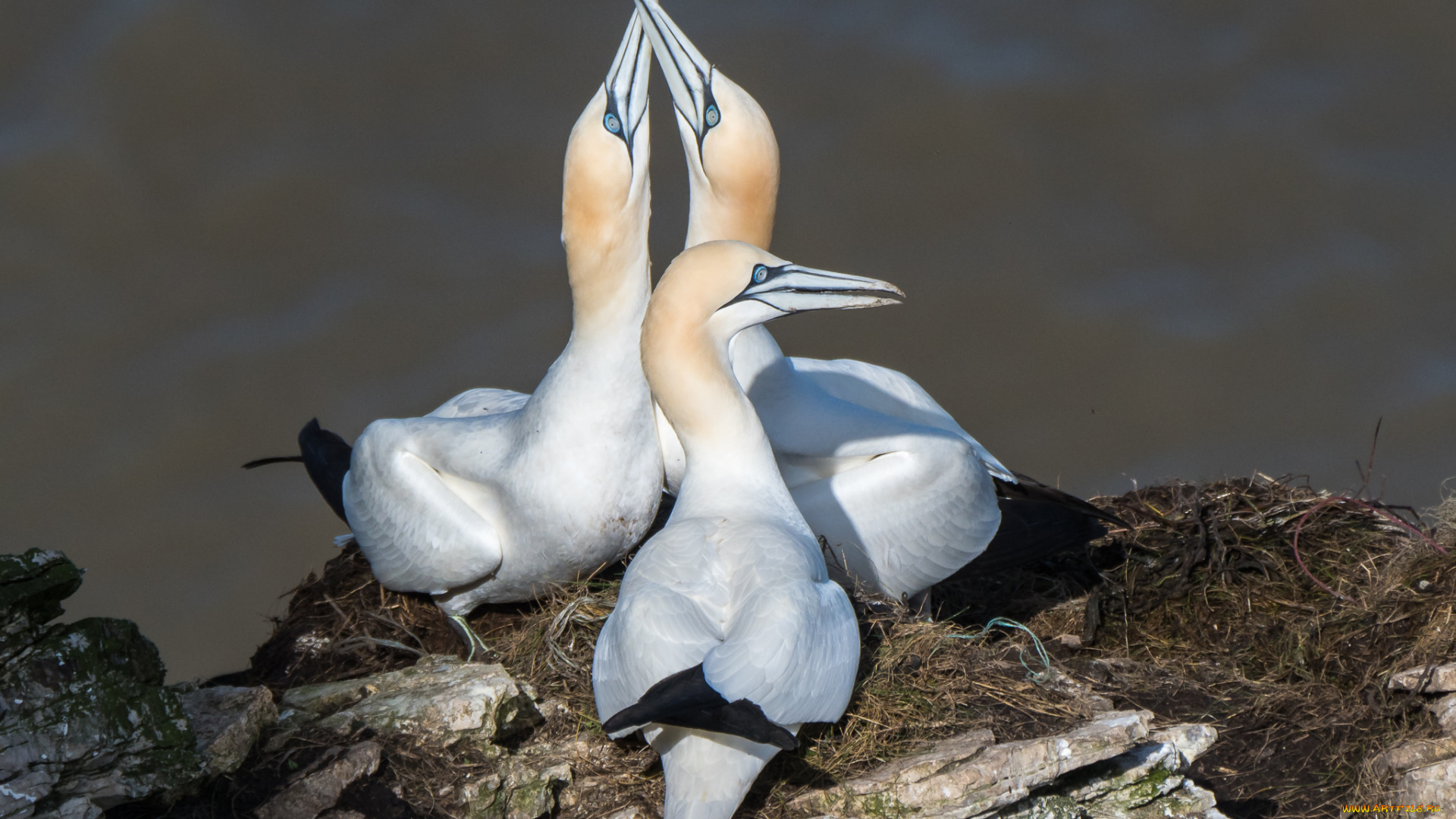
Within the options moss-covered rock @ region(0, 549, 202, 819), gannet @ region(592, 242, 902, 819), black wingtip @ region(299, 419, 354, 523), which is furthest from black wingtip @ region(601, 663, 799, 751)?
black wingtip @ region(299, 419, 354, 523)

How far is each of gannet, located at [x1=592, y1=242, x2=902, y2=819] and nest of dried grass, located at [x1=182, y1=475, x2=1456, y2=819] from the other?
0.30m

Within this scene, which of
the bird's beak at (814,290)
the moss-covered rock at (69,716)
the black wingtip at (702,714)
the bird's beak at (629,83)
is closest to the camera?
the black wingtip at (702,714)

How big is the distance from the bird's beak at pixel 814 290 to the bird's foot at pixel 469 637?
154 centimetres

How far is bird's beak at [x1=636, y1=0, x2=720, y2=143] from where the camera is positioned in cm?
510

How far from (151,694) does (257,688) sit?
39 cm

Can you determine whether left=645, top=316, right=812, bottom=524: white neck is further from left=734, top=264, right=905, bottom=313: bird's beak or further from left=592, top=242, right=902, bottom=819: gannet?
left=734, top=264, right=905, bottom=313: bird's beak

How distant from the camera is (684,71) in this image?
514cm

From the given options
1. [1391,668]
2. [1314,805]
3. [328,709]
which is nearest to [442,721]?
[328,709]

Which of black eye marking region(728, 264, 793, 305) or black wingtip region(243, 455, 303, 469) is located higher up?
black eye marking region(728, 264, 793, 305)

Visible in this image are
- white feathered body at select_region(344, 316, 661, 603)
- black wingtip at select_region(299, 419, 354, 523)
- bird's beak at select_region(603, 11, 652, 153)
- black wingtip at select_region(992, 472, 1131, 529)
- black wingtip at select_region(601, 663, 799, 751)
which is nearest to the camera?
black wingtip at select_region(601, 663, 799, 751)

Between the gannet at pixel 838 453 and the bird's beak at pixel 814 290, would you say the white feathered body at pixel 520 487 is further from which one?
the bird's beak at pixel 814 290

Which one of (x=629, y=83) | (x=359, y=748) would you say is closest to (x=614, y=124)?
(x=629, y=83)

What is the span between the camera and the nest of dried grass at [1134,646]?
3.77 metres

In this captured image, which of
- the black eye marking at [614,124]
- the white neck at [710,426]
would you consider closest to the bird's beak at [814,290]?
the white neck at [710,426]
